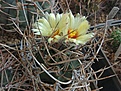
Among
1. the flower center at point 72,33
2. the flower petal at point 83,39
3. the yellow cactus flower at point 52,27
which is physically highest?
the yellow cactus flower at point 52,27

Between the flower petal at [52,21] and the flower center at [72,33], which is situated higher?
the flower petal at [52,21]

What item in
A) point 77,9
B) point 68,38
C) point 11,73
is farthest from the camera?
point 77,9

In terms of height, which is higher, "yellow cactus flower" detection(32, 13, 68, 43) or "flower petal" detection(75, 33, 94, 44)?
"yellow cactus flower" detection(32, 13, 68, 43)

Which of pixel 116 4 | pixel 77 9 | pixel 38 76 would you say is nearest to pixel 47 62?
pixel 38 76

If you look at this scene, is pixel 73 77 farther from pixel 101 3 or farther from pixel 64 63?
pixel 101 3
